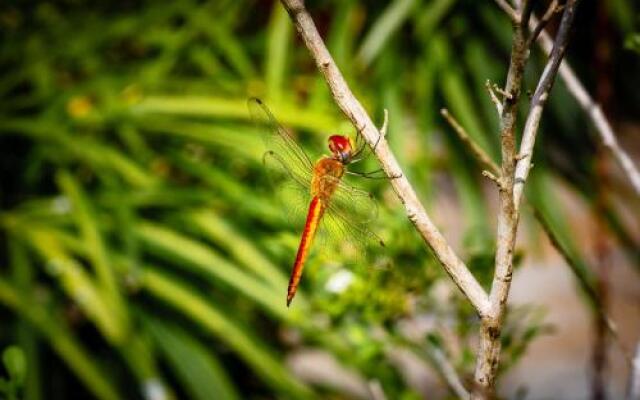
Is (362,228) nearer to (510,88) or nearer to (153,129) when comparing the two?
(510,88)

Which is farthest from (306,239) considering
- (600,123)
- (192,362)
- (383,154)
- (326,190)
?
(192,362)

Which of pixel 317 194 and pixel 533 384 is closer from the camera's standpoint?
pixel 317 194

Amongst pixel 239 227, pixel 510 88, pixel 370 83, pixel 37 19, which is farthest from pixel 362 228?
pixel 37 19

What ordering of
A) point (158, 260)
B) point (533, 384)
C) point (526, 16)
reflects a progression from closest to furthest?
1. point (526, 16)
2. point (158, 260)
3. point (533, 384)

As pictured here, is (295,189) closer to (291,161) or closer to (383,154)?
(291,161)

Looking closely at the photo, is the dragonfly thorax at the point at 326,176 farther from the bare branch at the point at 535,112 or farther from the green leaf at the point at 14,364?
the green leaf at the point at 14,364

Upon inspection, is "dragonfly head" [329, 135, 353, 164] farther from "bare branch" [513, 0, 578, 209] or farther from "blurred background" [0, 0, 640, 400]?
"blurred background" [0, 0, 640, 400]
